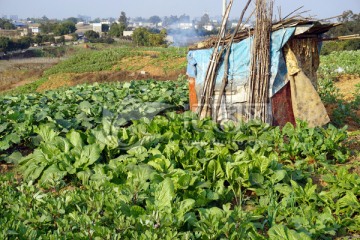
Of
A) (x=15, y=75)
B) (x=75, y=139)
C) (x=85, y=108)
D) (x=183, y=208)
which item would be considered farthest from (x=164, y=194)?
(x=15, y=75)

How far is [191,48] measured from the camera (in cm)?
687

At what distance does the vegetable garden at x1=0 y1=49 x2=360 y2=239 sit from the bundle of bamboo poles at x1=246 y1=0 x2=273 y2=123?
0.63 m

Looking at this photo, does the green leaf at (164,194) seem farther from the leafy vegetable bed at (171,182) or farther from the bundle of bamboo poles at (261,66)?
the bundle of bamboo poles at (261,66)

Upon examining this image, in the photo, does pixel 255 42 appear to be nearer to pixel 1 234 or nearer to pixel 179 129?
pixel 179 129

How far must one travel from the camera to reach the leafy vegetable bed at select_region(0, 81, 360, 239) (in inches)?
119

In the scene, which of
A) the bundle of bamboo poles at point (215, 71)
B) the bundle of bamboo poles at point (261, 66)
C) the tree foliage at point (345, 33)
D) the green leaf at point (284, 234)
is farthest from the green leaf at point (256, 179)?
the tree foliage at point (345, 33)

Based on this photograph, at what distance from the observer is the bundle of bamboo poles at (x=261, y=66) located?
5.99m

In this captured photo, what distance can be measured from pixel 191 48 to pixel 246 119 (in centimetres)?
150

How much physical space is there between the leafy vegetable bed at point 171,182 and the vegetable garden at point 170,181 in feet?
0.04

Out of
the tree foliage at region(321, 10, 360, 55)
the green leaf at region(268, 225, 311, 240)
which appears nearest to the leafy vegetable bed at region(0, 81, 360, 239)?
the green leaf at region(268, 225, 311, 240)

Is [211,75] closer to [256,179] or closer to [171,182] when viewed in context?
[256,179]

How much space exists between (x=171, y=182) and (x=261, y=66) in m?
3.07

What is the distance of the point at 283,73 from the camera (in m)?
6.30

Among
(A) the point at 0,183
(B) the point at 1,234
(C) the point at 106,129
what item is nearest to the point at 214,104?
(C) the point at 106,129
